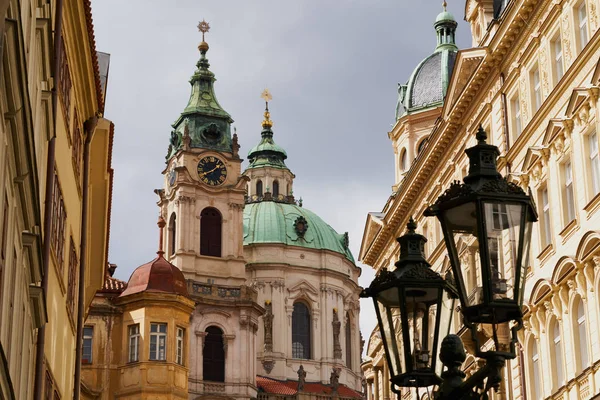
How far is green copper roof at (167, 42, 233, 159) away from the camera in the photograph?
81.3 m

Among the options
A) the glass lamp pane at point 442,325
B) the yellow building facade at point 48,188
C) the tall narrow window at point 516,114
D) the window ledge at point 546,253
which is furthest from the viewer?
the tall narrow window at point 516,114

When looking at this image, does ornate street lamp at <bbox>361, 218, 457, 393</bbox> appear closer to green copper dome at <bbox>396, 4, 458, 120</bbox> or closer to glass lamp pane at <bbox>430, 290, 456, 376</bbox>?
glass lamp pane at <bbox>430, 290, 456, 376</bbox>

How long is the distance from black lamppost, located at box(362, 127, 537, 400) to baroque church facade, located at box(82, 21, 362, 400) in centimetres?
3899

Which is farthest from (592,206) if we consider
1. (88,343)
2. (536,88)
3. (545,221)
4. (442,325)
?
(88,343)

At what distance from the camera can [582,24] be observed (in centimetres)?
2780

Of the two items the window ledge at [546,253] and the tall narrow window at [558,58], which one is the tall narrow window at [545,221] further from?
the tall narrow window at [558,58]

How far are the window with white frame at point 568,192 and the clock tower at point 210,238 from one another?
45.8 metres

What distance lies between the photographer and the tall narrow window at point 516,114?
32594 mm

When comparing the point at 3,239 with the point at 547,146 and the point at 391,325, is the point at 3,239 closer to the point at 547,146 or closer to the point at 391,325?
the point at 391,325

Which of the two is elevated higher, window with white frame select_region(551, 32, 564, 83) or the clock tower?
the clock tower

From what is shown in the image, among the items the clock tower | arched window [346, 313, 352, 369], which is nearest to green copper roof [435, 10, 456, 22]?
the clock tower

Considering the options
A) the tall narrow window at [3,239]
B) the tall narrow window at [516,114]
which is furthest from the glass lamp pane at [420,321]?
the tall narrow window at [516,114]

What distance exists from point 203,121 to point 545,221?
54.1 m

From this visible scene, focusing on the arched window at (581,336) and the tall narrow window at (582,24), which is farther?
the tall narrow window at (582,24)
